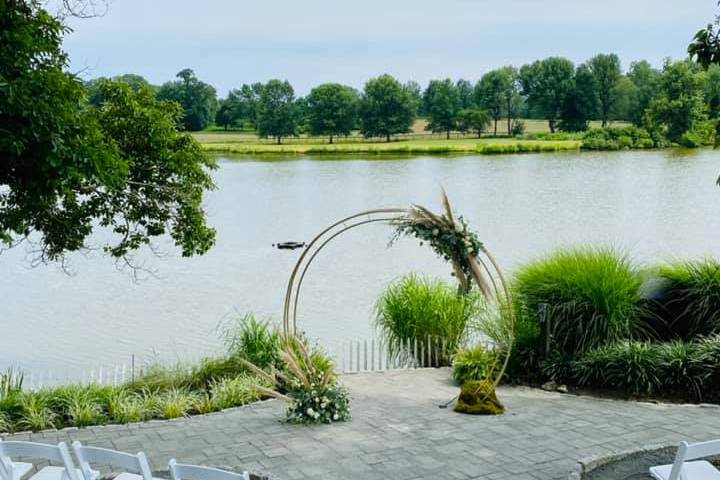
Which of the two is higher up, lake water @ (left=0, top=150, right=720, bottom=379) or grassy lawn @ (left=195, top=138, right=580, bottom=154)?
grassy lawn @ (left=195, top=138, right=580, bottom=154)

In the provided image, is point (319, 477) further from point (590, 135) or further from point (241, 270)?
point (590, 135)

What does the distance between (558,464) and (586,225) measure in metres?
21.6

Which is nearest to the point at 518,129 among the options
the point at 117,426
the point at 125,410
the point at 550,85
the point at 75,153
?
the point at 550,85

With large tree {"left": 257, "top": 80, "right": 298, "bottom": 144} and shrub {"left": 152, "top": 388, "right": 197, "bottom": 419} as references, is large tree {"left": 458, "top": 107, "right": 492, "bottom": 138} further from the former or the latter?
shrub {"left": 152, "top": 388, "right": 197, "bottom": 419}

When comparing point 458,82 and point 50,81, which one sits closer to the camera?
point 50,81

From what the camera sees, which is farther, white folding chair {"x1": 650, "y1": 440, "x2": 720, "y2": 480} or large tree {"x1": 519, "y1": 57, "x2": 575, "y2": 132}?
large tree {"x1": 519, "y1": 57, "x2": 575, "y2": 132}

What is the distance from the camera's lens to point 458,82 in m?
82.2

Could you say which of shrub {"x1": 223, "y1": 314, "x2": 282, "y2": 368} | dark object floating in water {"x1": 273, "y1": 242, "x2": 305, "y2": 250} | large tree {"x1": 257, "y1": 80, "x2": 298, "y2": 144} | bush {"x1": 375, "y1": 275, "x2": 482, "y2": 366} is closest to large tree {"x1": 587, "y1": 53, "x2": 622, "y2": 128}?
large tree {"x1": 257, "y1": 80, "x2": 298, "y2": 144}

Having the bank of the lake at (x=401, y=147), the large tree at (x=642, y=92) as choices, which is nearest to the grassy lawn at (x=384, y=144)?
the bank of the lake at (x=401, y=147)

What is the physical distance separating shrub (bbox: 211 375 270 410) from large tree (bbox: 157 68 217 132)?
51494 mm

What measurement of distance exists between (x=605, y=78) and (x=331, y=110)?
985 inches

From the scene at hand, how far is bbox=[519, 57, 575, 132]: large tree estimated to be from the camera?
72625 mm

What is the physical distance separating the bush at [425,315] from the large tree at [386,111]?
61.1 m

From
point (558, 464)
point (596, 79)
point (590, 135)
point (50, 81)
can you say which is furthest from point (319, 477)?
point (596, 79)
